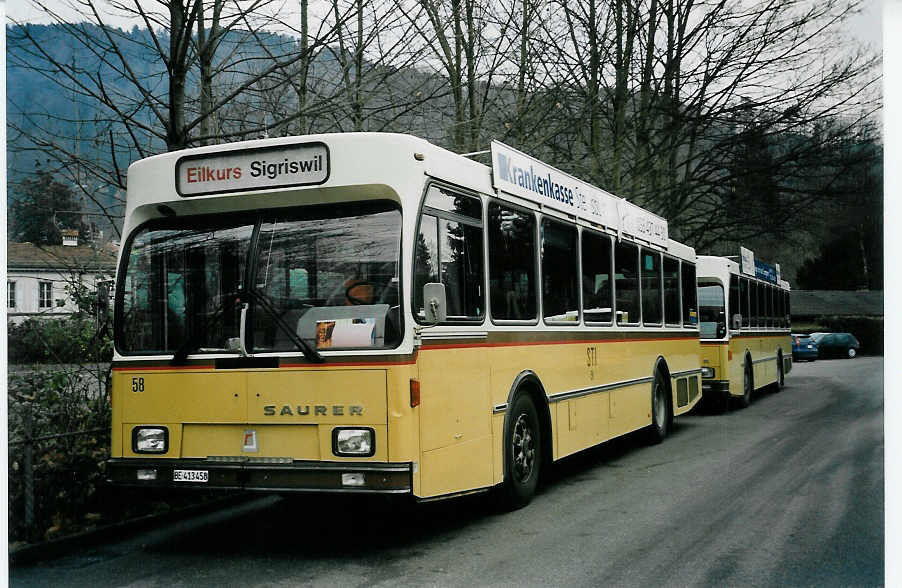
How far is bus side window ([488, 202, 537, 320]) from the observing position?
809cm

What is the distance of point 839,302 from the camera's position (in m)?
13.2

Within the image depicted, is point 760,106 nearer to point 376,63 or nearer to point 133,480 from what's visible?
point 376,63

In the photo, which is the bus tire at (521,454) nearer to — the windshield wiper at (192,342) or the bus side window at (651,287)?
the windshield wiper at (192,342)

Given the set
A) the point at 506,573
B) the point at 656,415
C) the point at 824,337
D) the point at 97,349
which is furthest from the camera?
the point at 824,337

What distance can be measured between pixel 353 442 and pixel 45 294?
3.72m

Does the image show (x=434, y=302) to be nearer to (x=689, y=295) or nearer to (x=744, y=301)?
(x=689, y=295)

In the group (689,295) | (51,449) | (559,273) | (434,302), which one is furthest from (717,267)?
(51,449)

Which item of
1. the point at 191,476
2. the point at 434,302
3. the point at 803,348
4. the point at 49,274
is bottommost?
the point at 803,348

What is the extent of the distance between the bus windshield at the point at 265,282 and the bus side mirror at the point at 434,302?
0.71 feet

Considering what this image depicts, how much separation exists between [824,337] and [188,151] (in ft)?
64.3

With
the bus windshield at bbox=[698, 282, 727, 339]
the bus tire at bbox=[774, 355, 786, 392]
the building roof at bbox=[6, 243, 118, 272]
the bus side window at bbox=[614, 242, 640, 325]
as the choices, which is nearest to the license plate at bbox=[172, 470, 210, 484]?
the building roof at bbox=[6, 243, 118, 272]

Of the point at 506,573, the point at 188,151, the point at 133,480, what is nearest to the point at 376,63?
the point at 188,151

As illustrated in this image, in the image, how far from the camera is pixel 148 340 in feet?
23.5

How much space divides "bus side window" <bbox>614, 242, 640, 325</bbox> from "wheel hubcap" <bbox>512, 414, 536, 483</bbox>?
3498 millimetres
